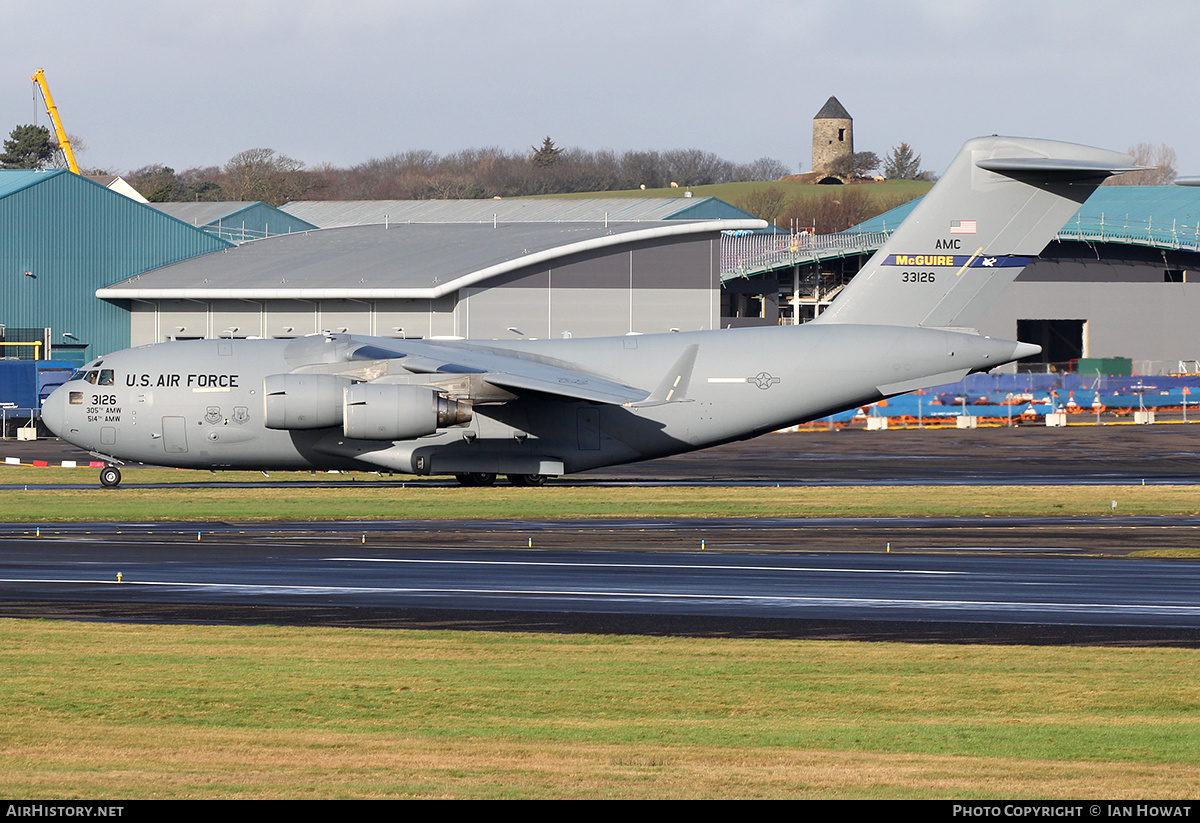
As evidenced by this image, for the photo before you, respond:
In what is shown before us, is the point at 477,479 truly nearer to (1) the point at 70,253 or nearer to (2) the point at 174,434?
(2) the point at 174,434

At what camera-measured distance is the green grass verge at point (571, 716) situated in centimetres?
922

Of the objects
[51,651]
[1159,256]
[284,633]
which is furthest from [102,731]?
[1159,256]

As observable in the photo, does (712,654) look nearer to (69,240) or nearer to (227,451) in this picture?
(227,451)

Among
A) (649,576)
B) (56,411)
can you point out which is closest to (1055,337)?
(56,411)

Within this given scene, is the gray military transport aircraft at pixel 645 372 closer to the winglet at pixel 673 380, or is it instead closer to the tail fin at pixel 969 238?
the tail fin at pixel 969 238

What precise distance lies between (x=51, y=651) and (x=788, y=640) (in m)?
7.37

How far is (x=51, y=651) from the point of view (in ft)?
46.7

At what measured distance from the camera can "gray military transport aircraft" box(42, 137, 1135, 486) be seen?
116 ft

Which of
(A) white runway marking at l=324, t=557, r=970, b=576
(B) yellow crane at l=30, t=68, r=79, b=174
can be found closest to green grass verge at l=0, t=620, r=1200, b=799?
(A) white runway marking at l=324, t=557, r=970, b=576

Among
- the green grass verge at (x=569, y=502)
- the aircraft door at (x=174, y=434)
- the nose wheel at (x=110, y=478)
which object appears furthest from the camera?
the nose wheel at (x=110, y=478)

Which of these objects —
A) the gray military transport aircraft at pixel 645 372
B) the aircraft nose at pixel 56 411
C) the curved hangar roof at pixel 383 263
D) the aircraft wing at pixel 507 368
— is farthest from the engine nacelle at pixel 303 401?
the curved hangar roof at pixel 383 263

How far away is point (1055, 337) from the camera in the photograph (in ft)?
331

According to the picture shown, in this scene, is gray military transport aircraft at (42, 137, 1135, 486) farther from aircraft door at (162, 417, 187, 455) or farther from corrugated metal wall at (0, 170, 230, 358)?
corrugated metal wall at (0, 170, 230, 358)

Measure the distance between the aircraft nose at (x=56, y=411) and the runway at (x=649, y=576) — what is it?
8650mm
